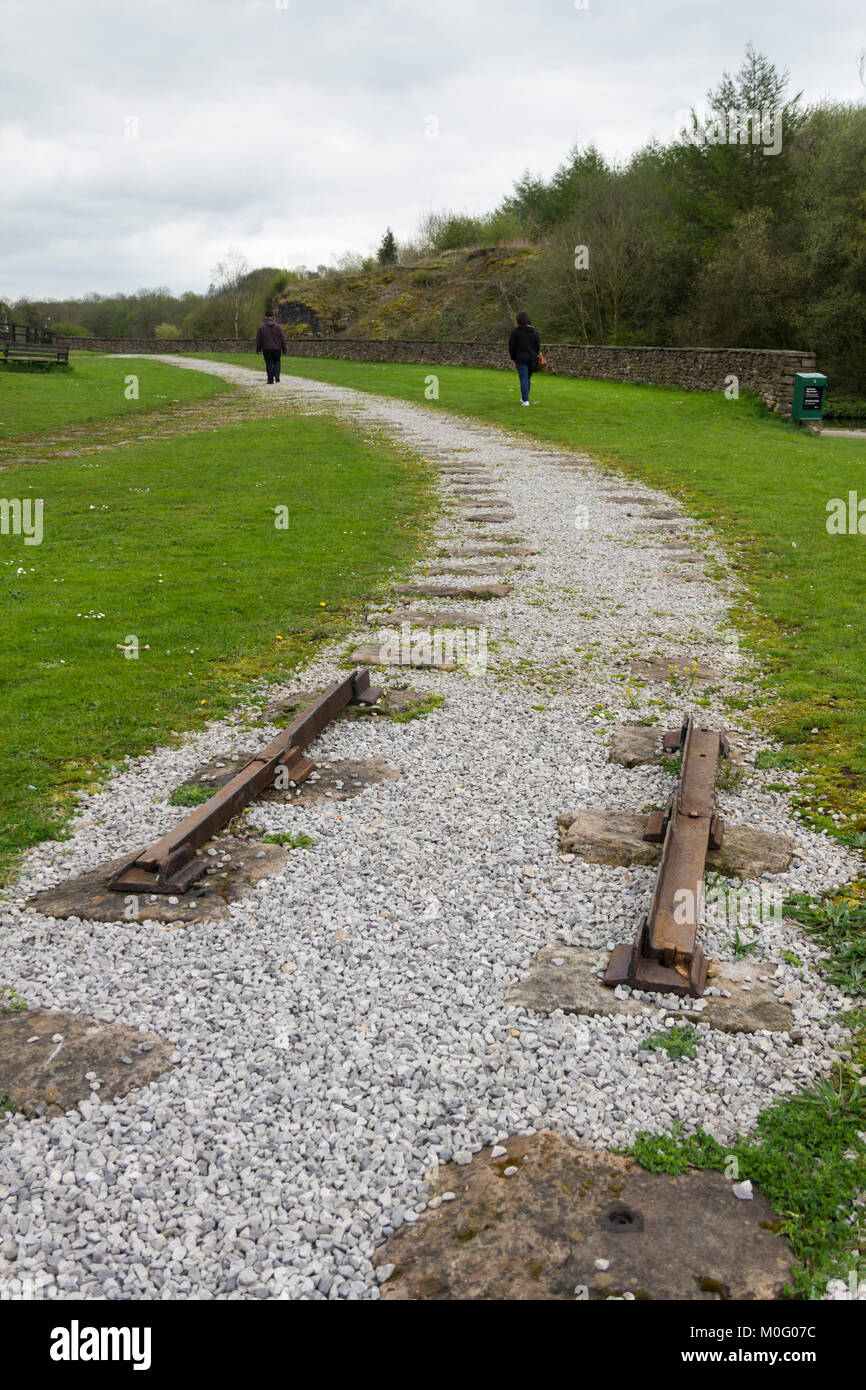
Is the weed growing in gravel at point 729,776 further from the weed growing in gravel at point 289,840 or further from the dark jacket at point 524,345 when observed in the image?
the dark jacket at point 524,345

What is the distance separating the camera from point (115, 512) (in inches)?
508

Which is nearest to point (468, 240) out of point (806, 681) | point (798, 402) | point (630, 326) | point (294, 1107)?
point (630, 326)

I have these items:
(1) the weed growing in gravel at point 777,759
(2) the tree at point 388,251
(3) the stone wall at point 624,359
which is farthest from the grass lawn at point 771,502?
(2) the tree at point 388,251

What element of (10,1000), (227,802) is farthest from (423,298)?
(10,1000)

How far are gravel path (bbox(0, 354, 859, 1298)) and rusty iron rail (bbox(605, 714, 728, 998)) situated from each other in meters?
0.18

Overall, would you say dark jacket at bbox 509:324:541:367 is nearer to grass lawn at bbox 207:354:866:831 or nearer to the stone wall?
grass lawn at bbox 207:354:866:831

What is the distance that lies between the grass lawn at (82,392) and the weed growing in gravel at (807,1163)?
20.6 m

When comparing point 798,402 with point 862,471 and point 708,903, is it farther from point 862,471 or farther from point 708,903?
point 708,903

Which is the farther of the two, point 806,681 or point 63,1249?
point 806,681

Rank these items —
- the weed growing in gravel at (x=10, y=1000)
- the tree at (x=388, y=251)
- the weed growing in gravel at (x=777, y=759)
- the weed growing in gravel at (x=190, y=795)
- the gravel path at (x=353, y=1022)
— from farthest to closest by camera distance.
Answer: the tree at (x=388, y=251), the weed growing in gravel at (x=777, y=759), the weed growing in gravel at (x=190, y=795), the weed growing in gravel at (x=10, y=1000), the gravel path at (x=353, y=1022)

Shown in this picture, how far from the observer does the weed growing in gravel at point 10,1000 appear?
11.8 feet

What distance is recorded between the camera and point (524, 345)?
22.1 m

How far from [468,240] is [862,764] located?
62028mm

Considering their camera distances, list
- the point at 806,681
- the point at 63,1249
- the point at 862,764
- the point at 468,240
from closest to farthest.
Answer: the point at 63,1249 → the point at 862,764 → the point at 806,681 → the point at 468,240
